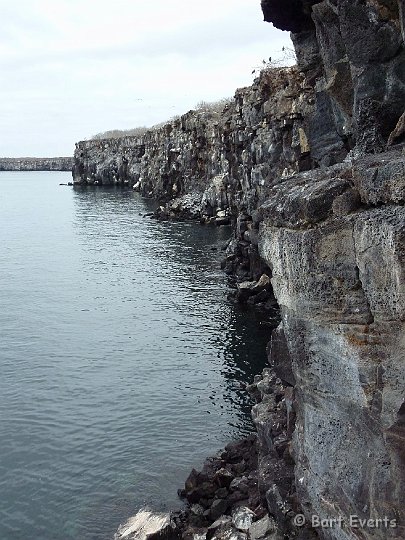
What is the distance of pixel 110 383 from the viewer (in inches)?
1272

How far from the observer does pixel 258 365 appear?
3506 centimetres

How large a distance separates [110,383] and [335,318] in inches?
781

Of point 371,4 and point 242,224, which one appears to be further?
point 242,224

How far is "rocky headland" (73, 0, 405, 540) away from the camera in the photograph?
13.3 metres

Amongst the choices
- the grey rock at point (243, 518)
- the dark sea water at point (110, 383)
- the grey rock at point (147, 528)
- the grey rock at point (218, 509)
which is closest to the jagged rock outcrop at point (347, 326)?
the grey rock at point (243, 518)

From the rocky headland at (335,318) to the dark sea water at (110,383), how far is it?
9.20 feet

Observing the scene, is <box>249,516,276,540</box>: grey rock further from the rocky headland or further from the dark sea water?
the dark sea water

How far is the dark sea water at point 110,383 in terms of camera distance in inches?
904

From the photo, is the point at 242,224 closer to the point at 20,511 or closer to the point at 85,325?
the point at 85,325

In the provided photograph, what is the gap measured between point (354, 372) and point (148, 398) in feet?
58.5

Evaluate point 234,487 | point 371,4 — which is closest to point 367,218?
point 371,4

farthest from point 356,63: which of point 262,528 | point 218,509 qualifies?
point 218,509

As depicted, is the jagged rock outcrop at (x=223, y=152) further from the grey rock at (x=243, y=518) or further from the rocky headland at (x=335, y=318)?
the grey rock at (x=243, y=518)

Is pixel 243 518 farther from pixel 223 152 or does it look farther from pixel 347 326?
pixel 223 152
